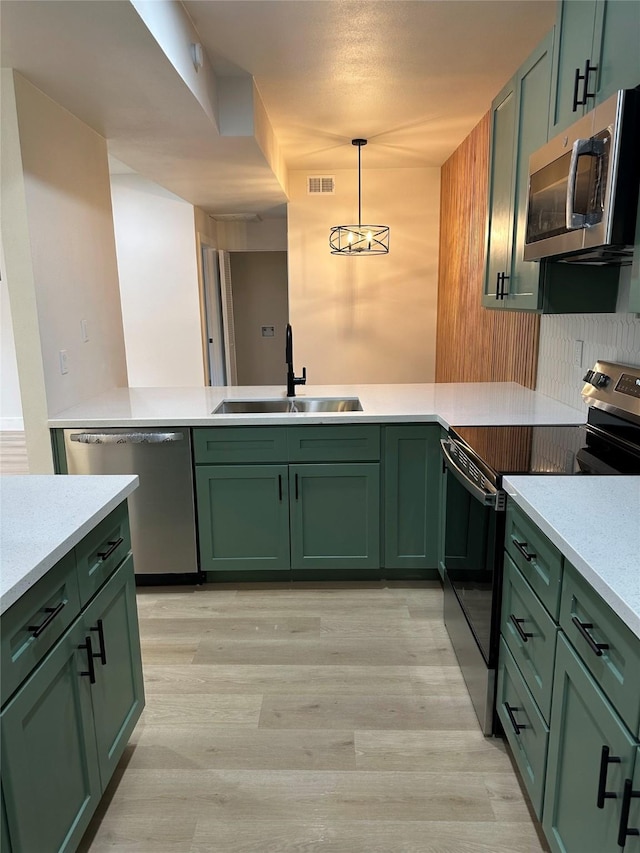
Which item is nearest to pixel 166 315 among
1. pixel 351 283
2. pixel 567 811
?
pixel 351 283

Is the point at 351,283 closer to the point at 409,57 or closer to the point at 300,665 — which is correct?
the point at 409,57

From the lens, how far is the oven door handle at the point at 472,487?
1732 millimetres

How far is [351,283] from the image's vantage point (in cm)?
551

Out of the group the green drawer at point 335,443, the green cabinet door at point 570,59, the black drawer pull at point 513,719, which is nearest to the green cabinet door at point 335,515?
the green drawer at point 335,443

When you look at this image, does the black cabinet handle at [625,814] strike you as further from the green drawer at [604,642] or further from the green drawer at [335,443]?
the green drawer at [335,443]

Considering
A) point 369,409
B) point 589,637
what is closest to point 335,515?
point 369,409

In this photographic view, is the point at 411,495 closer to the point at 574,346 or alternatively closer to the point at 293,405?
the point at 293,405

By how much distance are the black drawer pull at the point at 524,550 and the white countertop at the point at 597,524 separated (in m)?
0.11

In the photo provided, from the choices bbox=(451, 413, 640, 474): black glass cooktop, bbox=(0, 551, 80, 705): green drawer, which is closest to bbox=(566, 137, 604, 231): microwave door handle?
bbox=(451, 413, 640, 474): black glass cooktop

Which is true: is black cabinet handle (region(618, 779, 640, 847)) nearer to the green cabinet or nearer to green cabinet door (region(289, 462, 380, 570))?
the green cabinet

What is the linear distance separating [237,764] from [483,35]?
3225 mm

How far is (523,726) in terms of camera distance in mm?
1596

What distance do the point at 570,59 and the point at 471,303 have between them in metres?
2.36

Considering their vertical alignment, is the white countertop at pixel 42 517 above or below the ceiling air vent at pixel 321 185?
below
